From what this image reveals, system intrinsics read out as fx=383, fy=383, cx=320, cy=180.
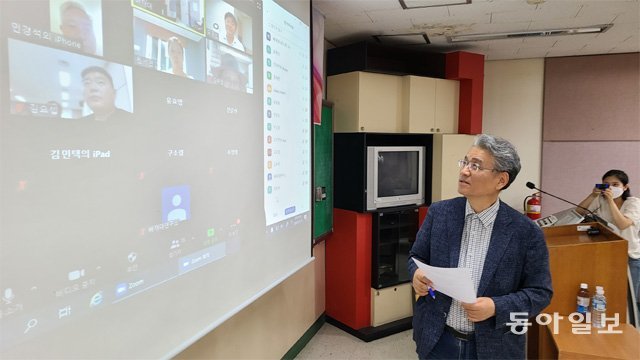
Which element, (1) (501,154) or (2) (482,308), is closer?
(2) (482,308)

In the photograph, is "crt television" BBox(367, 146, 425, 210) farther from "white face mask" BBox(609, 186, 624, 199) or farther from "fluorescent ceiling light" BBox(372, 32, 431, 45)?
"white face mask" BBox(609, 186, 624, 199)

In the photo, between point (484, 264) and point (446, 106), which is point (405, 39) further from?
point (484, 264)

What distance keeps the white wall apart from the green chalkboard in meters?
2.27

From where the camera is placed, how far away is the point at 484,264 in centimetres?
147

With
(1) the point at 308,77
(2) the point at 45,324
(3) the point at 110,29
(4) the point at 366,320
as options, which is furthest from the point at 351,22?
(2) the point at 45,324

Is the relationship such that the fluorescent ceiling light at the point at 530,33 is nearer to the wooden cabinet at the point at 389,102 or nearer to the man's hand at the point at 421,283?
the wooden cabinet at the point at 389,102

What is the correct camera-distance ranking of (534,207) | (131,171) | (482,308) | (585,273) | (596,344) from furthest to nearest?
1. (534,207)
2. (585,273)
3. (596,344)
4. (482,308)
5. (131,171)

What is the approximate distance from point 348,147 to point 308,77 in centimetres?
111

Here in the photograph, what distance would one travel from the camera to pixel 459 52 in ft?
12.1

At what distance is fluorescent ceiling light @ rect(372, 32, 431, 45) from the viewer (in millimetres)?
3363

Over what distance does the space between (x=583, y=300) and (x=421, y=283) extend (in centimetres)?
134

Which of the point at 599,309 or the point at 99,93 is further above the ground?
the point at 99,93

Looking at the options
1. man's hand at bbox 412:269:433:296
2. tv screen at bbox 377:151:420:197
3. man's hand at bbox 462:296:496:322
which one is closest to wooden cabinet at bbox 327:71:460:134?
tv screen at bbox 377:151:420:197

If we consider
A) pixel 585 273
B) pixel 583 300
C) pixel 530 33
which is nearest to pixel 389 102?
pixel 530 33
